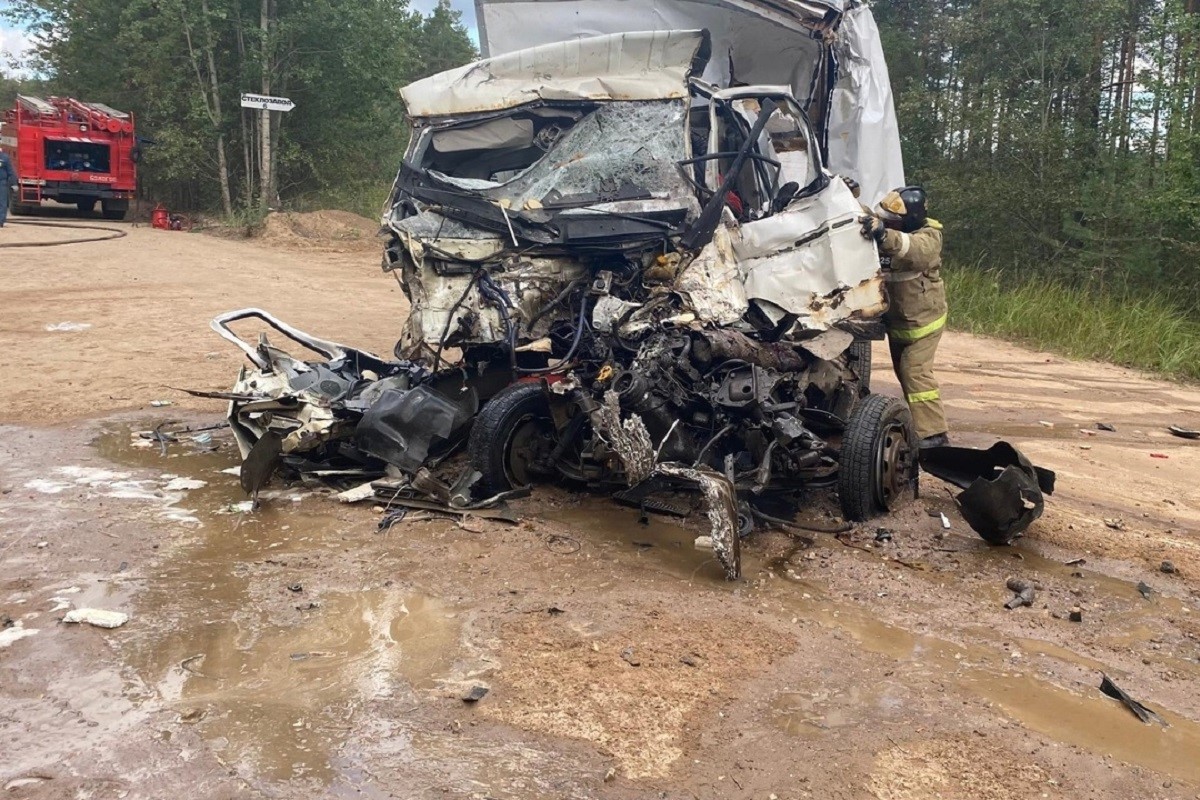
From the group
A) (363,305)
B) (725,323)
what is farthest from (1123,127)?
(725,323)

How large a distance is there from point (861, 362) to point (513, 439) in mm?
2903

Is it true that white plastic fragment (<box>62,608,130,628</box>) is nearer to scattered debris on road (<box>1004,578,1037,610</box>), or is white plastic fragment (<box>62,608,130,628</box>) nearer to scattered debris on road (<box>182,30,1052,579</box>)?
scattered debris on road (<box>182,30,1052,579</box>)

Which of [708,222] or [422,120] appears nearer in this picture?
[708,222]

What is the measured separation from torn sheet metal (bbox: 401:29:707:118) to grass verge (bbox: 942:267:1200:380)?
7.35 meters

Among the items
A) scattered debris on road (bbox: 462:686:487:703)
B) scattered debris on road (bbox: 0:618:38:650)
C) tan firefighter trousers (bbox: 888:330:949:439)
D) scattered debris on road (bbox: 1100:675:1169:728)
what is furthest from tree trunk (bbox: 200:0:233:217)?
scattered debris on road (bbox: 1100:675:1169:728)

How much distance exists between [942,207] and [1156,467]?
1089 cm

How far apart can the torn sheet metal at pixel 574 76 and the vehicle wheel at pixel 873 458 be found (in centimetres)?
221

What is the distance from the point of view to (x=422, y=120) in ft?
19.1

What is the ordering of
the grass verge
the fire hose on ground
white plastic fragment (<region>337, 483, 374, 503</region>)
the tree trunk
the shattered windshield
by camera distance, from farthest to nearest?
the tree trunk
the fire hose on ground
the grass verge
the shattered windshield
white plastic fragment (<region>337, 483, 374, 503</region>)

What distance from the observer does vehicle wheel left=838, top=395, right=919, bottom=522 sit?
15.5 ft

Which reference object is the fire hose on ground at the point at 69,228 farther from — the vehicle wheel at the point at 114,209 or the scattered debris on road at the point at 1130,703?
the scattered debris on road at the point at 1130,703

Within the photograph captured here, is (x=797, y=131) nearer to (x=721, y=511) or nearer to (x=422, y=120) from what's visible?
(x=422, y=120)

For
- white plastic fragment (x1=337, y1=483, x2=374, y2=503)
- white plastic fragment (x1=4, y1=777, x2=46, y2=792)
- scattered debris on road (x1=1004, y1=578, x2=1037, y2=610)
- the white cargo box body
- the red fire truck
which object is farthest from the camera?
the red fire truck

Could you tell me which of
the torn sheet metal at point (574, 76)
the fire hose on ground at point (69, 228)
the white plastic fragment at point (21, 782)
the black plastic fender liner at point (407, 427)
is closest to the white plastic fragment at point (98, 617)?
the white plastic fragment at point (21, 782)
